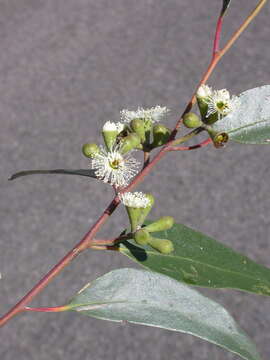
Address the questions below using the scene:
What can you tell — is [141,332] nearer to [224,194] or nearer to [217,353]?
[217,353]

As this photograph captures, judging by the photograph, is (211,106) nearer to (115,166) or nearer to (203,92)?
(203,92)

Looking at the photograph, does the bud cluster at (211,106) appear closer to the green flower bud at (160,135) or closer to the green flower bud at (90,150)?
the green flower bud at (160,135)

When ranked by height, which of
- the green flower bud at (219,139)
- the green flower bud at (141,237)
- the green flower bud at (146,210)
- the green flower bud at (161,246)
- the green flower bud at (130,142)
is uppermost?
the green flower bud at (130,142)

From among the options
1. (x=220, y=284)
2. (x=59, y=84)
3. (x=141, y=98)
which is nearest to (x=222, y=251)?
(x=220, y=284)

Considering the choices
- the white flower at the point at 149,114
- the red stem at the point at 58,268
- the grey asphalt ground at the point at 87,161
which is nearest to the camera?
the red stem at the point at 58,268

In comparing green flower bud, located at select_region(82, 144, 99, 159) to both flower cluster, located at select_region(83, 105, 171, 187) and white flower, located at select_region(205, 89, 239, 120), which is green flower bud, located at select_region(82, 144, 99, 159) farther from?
white flower, located at select_region(205, 89, 239, 120)

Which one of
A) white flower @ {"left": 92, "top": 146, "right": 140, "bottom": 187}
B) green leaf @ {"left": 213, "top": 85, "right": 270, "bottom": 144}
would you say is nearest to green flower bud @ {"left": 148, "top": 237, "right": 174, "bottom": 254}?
white flower @ {"left": 92, "top": 146, "right": 140, "bottom": 187}

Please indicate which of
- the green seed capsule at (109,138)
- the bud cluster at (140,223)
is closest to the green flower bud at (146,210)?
the bud cluster at (140,223)

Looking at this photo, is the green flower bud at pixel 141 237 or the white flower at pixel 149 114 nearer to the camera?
the green flower bud at pixel 141 237
